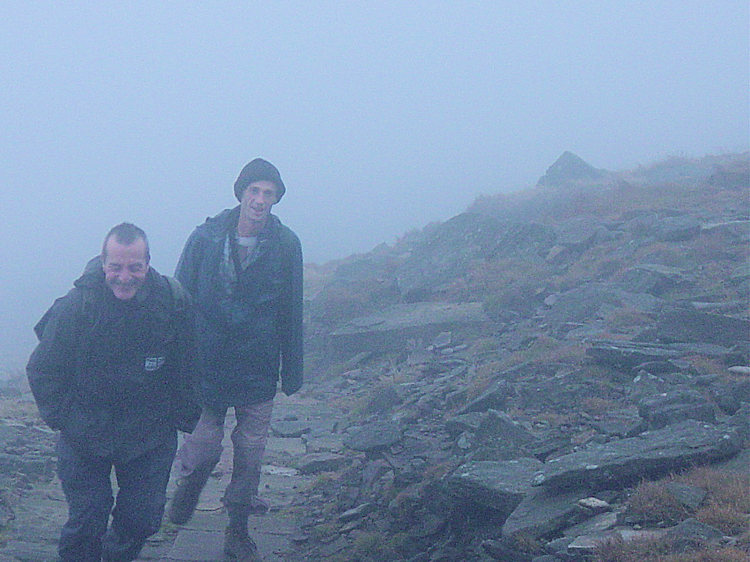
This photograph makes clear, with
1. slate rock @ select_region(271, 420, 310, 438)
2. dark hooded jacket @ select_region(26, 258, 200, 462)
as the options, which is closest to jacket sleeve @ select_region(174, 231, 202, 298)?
dark hooded jacket @ select_region(26, 258, 200, 462)

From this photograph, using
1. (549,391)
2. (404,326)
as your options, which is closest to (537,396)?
(549,391)

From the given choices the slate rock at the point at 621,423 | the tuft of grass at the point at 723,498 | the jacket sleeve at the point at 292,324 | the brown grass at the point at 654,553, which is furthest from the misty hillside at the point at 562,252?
the brown grass at the point at 654,553

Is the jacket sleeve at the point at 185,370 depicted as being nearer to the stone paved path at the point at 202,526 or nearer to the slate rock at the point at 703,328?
the stone paved path at the point at 202,526

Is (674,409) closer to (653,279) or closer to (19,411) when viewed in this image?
(653,279)

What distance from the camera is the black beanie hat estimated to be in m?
5.42

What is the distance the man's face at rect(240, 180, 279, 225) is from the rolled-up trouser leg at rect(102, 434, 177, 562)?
158 cm

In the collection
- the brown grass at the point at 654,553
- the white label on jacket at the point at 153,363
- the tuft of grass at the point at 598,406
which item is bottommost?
the tuft of grass at the point at 598,406

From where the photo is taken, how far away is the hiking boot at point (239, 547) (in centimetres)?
553

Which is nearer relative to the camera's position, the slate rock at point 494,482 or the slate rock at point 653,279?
the slate rock at point 494,482

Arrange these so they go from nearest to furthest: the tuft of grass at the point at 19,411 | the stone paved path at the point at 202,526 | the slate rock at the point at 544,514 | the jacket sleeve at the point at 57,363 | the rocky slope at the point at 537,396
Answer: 1. the jacket sleeve at the point at 57,363
2. the slate rock at the point at 544,514
3. the rocky slope at the point at 537,396
4. the stone paved path at the point at 202,526
5. the tuft of grass at the point at 19,411

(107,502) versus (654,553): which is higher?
(107,502)

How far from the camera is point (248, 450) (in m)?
5.47

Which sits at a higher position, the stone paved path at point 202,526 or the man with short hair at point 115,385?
the man with short hair at point 115,385

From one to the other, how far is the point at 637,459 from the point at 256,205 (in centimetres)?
270
